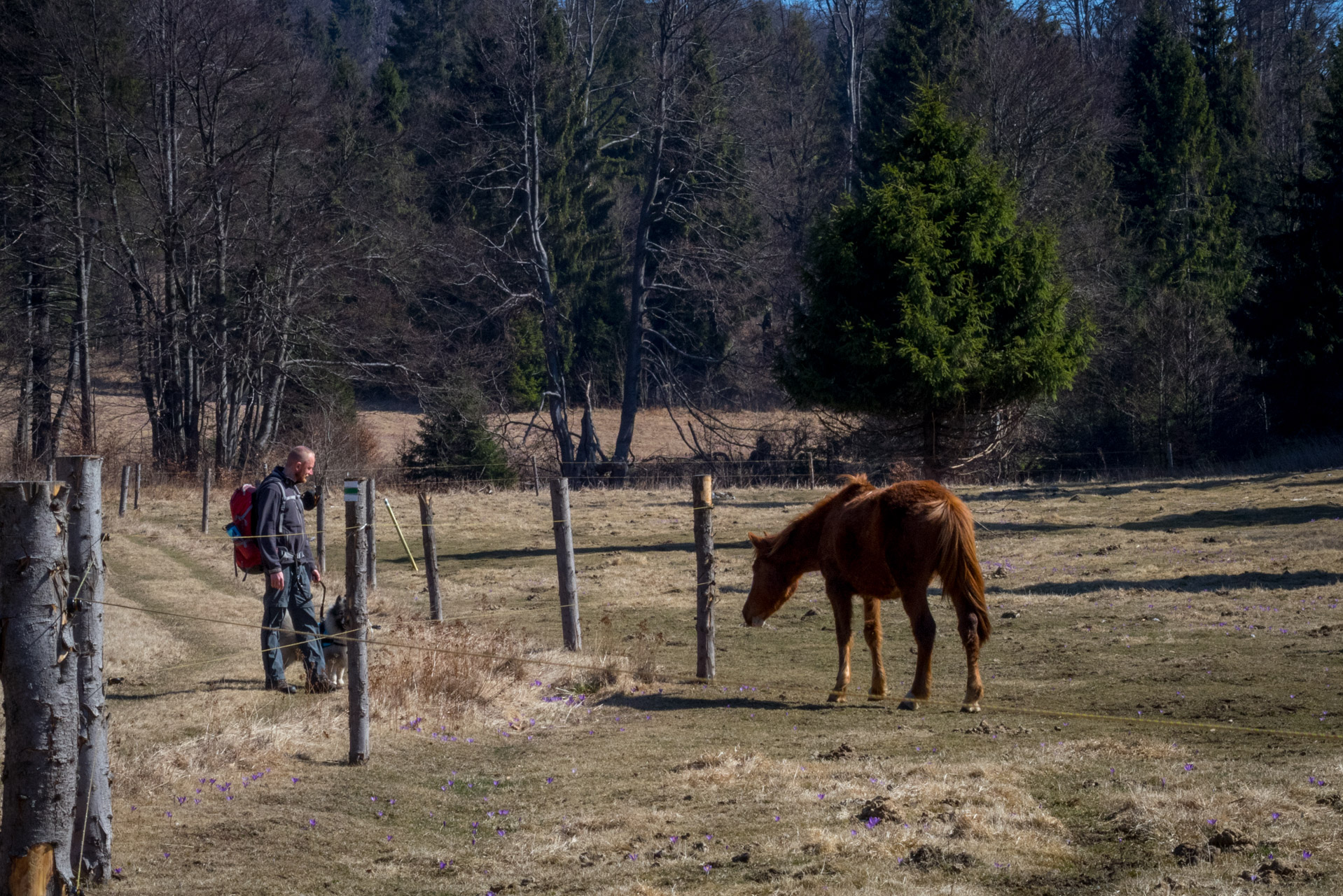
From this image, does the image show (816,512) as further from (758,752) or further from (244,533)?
(244,533)

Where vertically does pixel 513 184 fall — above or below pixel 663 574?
above

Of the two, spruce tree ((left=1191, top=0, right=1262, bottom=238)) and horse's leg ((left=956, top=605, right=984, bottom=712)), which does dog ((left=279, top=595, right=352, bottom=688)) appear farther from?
spruce tree ((left=1191, top=0, right=1262, bottom=238))

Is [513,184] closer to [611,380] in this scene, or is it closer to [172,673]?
[611,380]

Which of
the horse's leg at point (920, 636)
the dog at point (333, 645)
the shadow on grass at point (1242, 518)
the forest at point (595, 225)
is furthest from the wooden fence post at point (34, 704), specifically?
the shadow on grass at point (1242, 518)

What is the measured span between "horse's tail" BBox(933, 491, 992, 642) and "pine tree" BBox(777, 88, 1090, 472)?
436 inches

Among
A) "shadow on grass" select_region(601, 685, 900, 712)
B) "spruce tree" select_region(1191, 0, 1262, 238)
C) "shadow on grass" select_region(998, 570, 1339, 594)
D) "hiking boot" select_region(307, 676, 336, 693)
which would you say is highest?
"spruce tree" select_region(1191, 0, 1262, 238)

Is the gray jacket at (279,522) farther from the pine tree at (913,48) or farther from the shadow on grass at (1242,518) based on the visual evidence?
the pine tree at (913,48)

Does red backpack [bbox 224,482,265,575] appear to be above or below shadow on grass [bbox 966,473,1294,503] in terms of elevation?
above

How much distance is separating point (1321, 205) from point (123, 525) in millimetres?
33786

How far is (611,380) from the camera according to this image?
51.5 meters

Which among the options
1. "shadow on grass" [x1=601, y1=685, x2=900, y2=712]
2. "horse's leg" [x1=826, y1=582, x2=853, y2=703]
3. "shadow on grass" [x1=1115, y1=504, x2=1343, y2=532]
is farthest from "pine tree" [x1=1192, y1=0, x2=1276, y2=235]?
"shadow on grass" [x1=601, y1=685, x2=900, y2=712]

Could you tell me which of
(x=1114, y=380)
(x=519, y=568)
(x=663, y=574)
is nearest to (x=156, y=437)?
(x=519, y=568)

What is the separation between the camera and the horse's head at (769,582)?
10586 millimetres

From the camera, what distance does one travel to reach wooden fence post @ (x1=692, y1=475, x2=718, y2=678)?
10.3 metres
